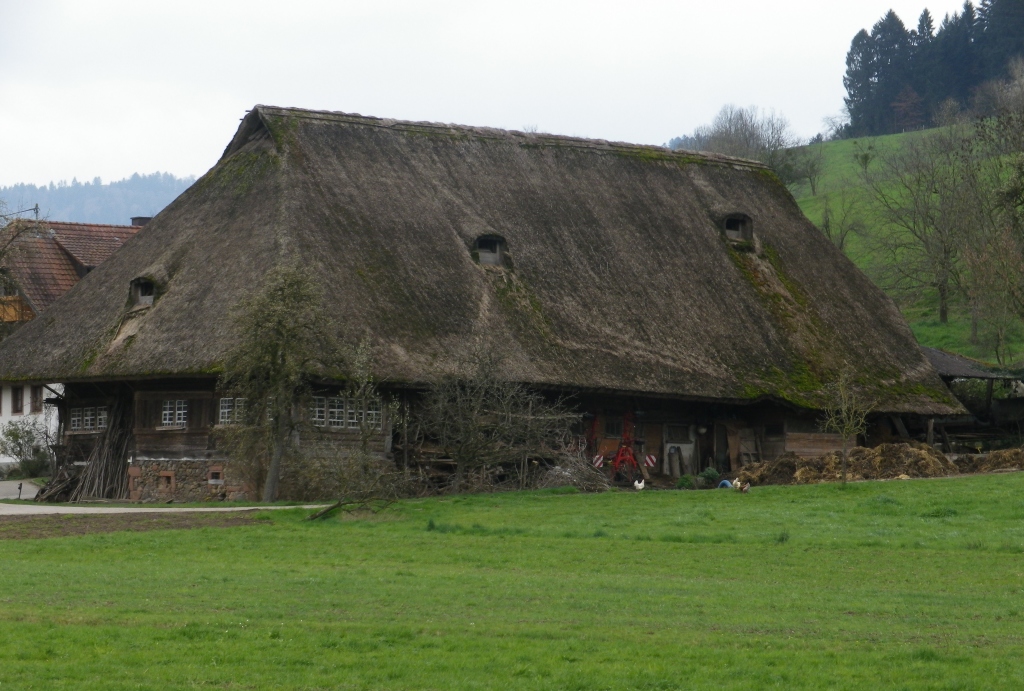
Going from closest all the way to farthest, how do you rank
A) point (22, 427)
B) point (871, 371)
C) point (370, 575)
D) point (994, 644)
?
1. point (994, 644)
2. point (370, 575)
3. point (871, 371)
4. point (22, 427)

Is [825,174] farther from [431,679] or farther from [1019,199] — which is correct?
[431,679]

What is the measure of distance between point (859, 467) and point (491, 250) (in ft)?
36.5

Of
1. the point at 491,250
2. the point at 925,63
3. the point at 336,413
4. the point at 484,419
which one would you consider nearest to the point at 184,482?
the point at 336,413

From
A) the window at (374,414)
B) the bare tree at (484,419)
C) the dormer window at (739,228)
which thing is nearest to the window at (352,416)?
the window at (374,414)

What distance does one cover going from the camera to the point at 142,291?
3456 centimetres

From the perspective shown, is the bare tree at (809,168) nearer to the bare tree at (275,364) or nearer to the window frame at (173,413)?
the window frame at (173,413)

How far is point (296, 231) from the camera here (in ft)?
111

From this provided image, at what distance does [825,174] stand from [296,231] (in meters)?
70.9

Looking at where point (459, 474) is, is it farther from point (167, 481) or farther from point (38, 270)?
point (38, 270)

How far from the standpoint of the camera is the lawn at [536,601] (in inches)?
468

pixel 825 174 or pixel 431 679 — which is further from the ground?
pixel 825 174

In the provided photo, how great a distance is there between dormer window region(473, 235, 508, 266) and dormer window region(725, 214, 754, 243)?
30.7 ft

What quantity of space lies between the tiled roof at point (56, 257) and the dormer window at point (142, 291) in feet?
57.0

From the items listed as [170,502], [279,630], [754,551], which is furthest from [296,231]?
[279,630]
